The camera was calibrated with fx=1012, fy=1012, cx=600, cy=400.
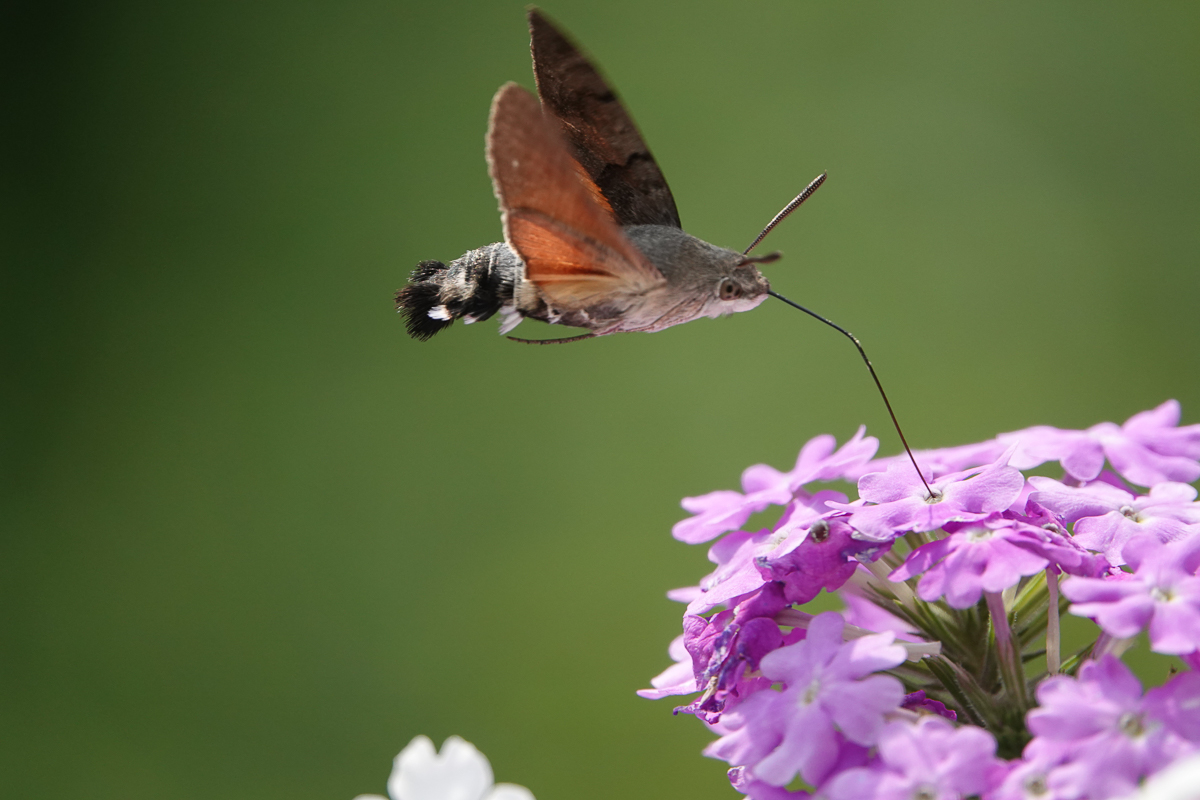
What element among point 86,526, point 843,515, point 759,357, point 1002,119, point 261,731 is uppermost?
point 1002,119

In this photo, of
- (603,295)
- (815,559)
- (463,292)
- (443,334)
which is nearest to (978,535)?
(815,559)

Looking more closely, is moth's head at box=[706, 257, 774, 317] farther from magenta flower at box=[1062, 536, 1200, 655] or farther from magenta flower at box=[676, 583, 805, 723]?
magenta flower at box=[1062, 536, 1200, 655]

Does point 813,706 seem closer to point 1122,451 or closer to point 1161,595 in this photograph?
point 1161,595

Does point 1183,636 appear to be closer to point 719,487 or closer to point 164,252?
point 719,487

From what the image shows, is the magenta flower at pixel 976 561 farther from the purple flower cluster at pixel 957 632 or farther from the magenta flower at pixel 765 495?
the magenta flower at pixel 765 495

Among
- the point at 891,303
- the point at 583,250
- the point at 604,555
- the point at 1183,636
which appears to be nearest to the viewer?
the point at 1183,636

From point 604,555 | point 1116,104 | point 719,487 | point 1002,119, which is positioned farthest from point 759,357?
point 1116,104
